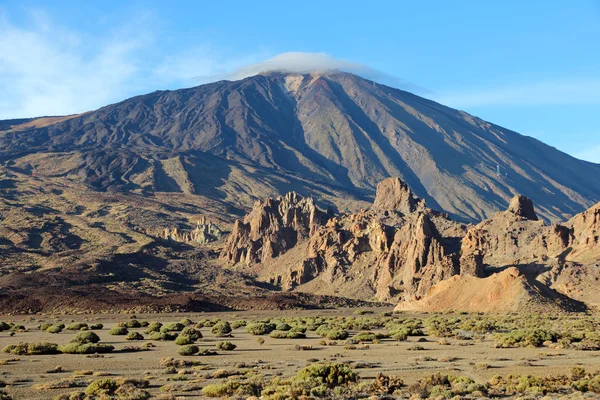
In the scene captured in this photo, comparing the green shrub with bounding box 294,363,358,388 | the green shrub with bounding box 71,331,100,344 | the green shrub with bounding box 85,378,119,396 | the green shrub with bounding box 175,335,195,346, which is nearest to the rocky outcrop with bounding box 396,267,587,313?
the green shrub with bounding box 175,335,195,346

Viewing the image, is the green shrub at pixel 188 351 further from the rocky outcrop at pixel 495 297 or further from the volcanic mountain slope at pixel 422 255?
the volcanic mountain slope at pixel 422 255

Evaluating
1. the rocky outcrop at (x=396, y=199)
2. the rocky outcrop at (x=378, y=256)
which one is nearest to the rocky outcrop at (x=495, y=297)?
the rocky outcrop at (x=378, y=256)

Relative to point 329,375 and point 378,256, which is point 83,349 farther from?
point 378,256

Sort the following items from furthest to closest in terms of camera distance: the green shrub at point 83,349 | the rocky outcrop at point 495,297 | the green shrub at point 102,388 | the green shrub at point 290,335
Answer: the rocky outcrop at point 495,297 < the green shrub at point 290,335 < the green shrub at point 83,349 < the green shrub at point 102,388

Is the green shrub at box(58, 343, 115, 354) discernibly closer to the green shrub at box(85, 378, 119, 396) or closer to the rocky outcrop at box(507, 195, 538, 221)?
the green shrub at box(85, 378, 119, 396)

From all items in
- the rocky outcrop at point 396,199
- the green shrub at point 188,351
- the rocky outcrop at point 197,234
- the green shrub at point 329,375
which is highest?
the rocky outcrop at point 396,199

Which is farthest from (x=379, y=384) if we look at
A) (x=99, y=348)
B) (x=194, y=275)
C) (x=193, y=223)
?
(x=193, y=223)

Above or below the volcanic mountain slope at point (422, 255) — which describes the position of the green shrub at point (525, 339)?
below
